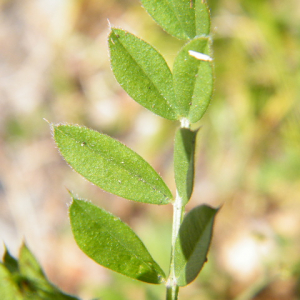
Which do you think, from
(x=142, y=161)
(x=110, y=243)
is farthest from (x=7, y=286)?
(x=142, y=161)

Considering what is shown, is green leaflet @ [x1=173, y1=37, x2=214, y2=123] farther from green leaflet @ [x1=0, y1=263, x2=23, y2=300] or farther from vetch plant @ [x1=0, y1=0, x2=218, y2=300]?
green leaflet @ [x1=0, y1=263, x2=23, y2=300]

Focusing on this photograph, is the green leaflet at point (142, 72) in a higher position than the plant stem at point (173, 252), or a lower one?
higher

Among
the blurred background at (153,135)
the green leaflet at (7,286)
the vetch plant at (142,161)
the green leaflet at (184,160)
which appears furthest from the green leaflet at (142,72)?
the blurred background at (153,135)

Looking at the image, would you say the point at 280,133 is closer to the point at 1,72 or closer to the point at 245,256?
the point at 245,256

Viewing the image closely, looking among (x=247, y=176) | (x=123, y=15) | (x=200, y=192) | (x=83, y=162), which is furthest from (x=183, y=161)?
(x=123, y=15)

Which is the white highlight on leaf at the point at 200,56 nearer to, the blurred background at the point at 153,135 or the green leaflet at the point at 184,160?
the green leaflet at the point at 184,160

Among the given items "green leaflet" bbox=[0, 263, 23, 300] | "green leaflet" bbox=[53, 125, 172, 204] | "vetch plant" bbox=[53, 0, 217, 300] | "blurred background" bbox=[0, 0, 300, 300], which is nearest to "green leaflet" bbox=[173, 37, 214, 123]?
"vetch plant" bbox=[53, 0, 217, 300]

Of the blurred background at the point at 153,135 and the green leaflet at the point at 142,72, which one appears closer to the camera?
the green leaflet at the point at 142,72

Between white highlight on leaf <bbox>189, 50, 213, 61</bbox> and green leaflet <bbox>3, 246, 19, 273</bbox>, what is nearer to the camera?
white highlight on leaf <bbox>189, 50, 213, 61</bbox>
